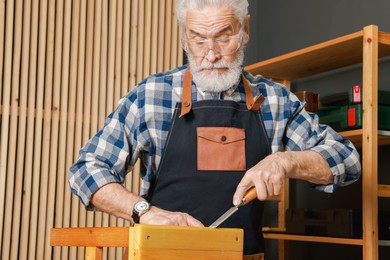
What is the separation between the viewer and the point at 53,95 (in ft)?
13.9

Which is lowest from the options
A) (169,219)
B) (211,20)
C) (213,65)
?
(169,219)

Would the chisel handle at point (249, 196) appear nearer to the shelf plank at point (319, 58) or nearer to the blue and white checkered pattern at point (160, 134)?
the blue and white checkered pattern at point (160, 134)

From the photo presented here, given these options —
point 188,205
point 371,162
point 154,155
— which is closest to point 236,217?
point 188,205

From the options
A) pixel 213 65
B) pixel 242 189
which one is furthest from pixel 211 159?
pixel 242 189

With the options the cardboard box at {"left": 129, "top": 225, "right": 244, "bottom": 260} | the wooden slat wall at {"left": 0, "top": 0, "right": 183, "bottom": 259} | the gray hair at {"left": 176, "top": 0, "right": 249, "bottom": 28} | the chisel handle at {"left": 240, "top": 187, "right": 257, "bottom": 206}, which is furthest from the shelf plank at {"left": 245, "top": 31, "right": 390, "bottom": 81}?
the cardboard box at {"left": 129, "top": 225, "right": 244, "bottom": 260}

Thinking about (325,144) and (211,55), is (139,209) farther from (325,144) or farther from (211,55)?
(325,144)

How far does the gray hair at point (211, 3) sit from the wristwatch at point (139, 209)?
0.67 meters

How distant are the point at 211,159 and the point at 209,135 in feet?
0.29

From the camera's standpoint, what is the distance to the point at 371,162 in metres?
3.44

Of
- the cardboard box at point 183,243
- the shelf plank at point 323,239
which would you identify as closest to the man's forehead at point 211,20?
the cardboard box at point 183,243

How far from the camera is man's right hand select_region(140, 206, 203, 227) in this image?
187 cm

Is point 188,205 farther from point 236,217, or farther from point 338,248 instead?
point 338,248

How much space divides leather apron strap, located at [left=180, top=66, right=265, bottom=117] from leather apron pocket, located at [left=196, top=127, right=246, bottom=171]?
0.26 ft

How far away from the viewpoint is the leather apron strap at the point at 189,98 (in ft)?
7.74
